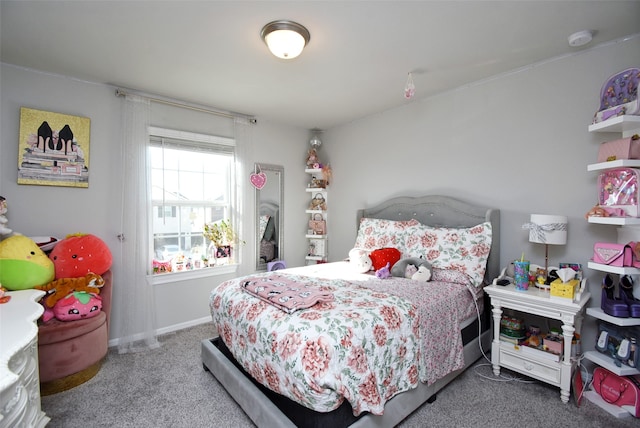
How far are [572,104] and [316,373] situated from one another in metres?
2.71

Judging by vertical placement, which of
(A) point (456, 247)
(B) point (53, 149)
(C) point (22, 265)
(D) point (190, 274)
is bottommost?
(D) point (190, 274)

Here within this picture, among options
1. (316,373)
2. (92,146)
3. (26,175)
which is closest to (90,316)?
(26,175)

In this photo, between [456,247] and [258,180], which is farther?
[258,180]

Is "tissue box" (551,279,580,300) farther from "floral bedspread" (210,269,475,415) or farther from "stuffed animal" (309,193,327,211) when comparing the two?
"stuffed animal" (309,193,327,211)

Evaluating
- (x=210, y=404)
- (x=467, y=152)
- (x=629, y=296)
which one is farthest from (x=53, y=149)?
(x=629, y=296)

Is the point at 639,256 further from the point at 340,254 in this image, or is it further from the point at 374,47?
the point at 340,254

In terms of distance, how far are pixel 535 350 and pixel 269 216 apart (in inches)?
120

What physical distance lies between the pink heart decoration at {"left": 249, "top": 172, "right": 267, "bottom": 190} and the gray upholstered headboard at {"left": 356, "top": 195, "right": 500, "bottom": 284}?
1428 mm

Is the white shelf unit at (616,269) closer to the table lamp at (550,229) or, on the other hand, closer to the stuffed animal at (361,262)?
the table lamp at (550,229)

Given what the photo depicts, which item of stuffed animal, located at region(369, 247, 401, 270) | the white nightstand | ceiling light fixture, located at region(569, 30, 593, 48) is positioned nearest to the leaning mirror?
stuffed animal, located at region(369, 247, 401, 270)

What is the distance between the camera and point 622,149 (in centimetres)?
192

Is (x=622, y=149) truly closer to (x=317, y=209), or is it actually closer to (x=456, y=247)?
(x=456, y=247)

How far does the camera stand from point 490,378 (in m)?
2.30

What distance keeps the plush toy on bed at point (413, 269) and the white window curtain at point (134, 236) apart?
2.43 m
